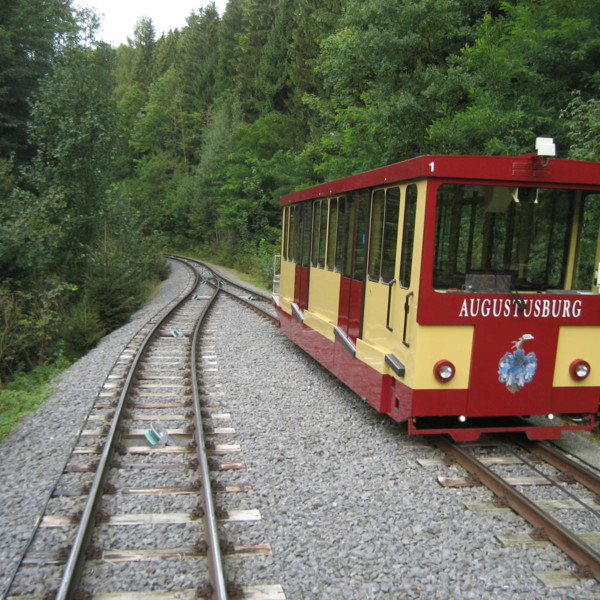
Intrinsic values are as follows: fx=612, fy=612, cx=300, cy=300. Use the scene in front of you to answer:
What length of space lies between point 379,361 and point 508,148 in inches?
242

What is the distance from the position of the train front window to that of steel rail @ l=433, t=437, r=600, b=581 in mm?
1619

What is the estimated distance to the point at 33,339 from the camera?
46.5 ft

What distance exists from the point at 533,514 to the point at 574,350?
2.05 metres

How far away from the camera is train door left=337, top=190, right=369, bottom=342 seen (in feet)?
24.4

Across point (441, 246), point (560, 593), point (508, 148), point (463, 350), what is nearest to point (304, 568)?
point (560, 593)

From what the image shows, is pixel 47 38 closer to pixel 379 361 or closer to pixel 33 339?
pixel 33 339

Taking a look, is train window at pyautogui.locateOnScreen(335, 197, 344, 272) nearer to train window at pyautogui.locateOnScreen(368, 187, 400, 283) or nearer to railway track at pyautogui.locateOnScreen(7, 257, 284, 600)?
train window at pyautogui.locateOnScreen(368, 187, 400, 283)

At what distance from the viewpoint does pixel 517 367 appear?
591 cm

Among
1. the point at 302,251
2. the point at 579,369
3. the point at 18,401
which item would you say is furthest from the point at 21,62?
the point at 579,369

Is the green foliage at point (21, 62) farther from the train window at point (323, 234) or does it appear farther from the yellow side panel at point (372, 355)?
the yellow side panel at point (372, 355)

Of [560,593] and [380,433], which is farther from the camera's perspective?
[380,433]

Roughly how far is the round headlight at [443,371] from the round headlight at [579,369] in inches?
50.4

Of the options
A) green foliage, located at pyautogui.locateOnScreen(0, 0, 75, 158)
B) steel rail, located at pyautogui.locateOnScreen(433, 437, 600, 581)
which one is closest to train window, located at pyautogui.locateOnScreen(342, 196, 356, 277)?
steel rail, located at pyautogui.locateOnScreen(433, 437, 600, 581)

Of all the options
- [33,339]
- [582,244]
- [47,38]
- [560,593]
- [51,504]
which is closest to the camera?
[560,593]
